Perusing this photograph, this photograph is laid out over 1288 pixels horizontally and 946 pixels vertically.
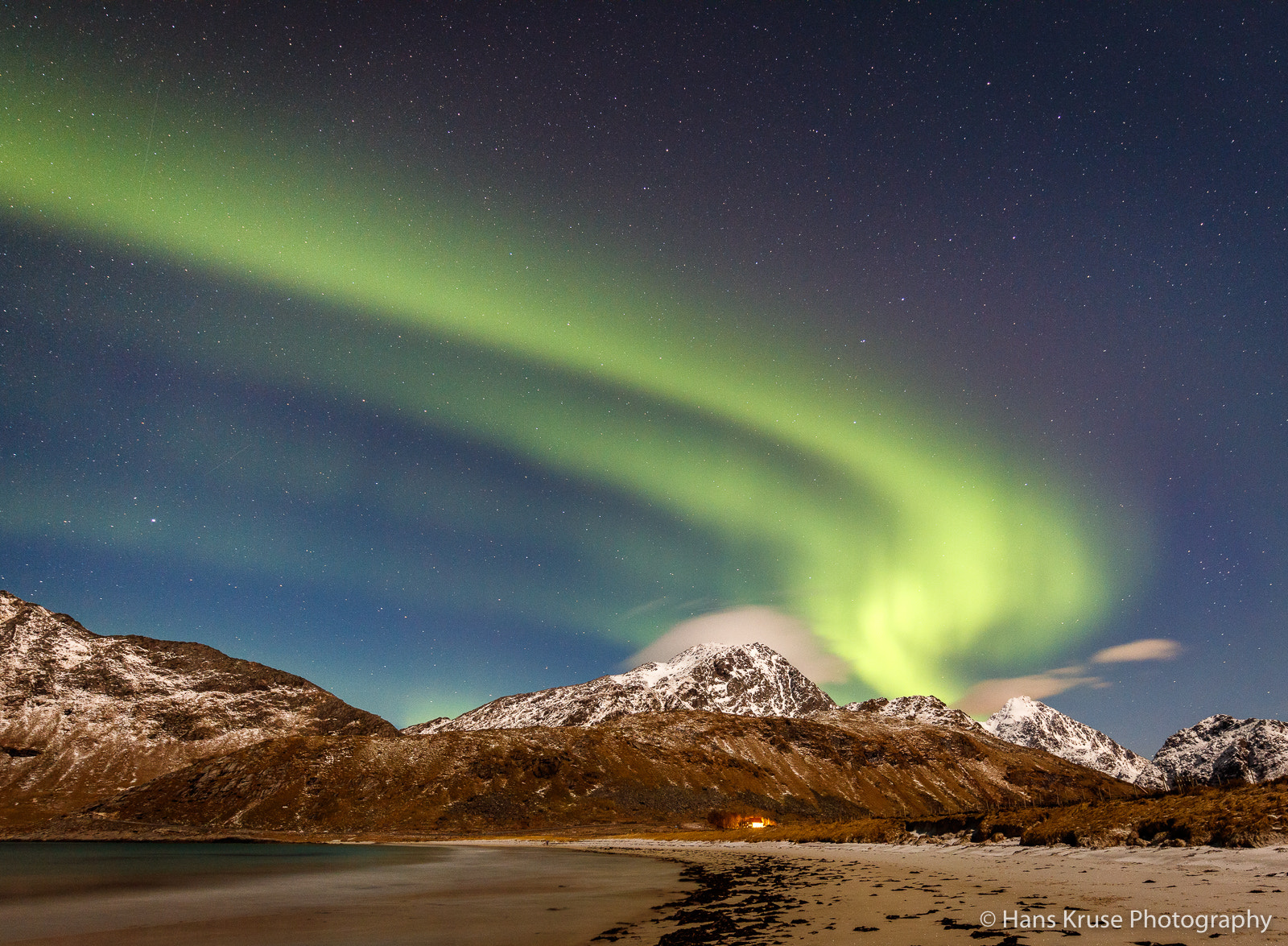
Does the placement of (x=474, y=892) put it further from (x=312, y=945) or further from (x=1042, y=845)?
(x=1042, y=845)

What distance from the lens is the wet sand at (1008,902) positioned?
14062 mm

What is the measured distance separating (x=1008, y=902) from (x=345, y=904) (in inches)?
1033

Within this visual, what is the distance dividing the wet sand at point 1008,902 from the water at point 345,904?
362 cm

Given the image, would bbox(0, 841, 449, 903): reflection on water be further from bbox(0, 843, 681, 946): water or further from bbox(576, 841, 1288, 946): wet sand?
bbox(576, 841, 1288, 946): wet sand

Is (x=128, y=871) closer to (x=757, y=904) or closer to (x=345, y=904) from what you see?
(x=345, y=904)

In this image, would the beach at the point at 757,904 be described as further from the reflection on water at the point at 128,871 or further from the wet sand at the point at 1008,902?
the reflection on water at the point at 128,871

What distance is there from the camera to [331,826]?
162 metres

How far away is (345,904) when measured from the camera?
29.0 metres

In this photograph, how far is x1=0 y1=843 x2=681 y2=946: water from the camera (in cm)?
2033

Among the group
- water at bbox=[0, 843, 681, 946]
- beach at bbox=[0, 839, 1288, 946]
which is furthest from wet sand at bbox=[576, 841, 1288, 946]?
water at bbox=[0, 843, 681, 946]

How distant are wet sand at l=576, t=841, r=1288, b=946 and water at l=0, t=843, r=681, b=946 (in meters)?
3.62

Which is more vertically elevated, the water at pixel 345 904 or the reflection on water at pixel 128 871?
the water at pixel 345 904

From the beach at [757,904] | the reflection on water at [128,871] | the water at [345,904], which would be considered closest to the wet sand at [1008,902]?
the beach at [757,904]

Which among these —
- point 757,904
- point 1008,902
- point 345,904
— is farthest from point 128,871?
point 1008,902
